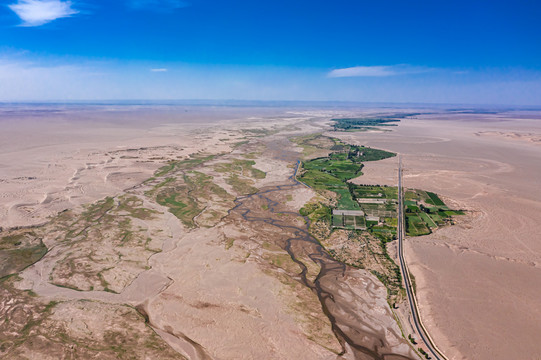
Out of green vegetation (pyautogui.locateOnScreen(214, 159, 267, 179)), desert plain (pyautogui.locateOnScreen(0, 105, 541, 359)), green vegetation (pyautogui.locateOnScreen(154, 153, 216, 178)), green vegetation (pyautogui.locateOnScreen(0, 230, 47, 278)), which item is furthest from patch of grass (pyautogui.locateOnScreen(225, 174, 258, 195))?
green vegetation (pyautogui.locateOnScreen(0, 230, 47, 278))

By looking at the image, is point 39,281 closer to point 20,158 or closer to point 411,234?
point 411,234

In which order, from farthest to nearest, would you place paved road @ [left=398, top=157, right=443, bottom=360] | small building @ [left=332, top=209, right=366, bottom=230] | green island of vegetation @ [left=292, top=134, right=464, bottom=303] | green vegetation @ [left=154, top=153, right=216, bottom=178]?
green vegetation @ [left=154, top=153, right=216, bottom=178], small building @ [left=332, top=209, right=366, bottom=230], green island of vegetation @ [left=292, top=134, right=464, bottom=303], paved road @ [left=398, top=157, right=443, bottom=360]

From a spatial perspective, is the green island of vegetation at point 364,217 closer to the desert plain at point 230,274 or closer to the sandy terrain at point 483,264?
the desert plain at point 230,274

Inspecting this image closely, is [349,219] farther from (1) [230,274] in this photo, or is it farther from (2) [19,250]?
(2) [19,250]

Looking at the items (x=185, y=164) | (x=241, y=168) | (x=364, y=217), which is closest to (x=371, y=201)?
(x=364, y=217)

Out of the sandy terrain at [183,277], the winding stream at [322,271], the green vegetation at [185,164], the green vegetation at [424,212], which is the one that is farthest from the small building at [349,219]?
the green vegetation at [185,164]

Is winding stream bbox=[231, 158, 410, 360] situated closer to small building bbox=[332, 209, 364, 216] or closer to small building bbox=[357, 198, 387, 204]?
small building bbox=[332, 209, 364, 216]

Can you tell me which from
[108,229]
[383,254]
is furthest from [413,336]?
[108,229]

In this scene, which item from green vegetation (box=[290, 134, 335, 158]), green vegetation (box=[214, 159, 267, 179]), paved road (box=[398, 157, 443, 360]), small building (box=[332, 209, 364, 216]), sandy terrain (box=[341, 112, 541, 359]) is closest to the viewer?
paved road (box=[398, 157, 443, 360])

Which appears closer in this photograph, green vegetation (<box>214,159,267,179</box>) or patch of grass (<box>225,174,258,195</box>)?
patch of grass (<box>225,174,258,195</box>)
